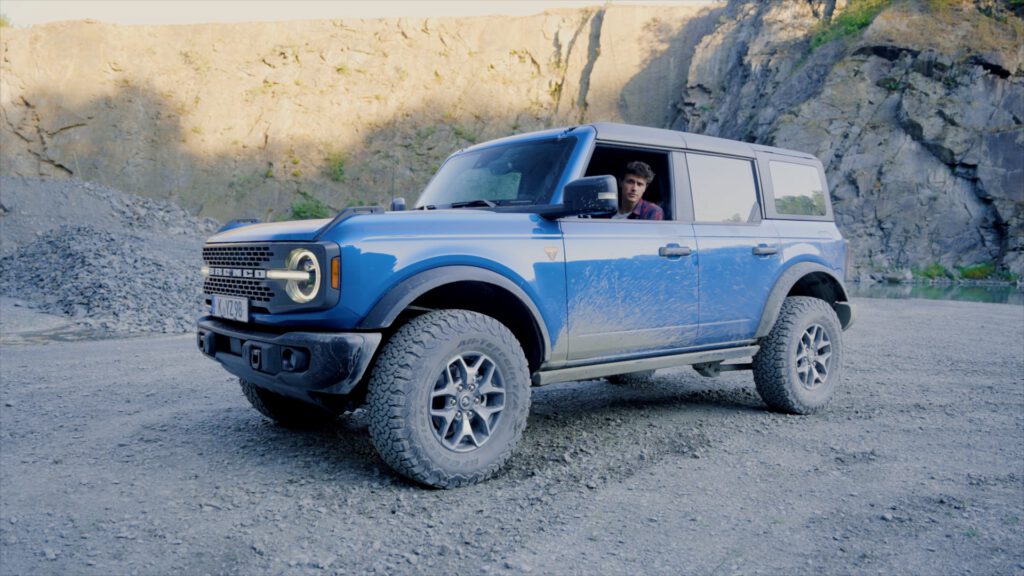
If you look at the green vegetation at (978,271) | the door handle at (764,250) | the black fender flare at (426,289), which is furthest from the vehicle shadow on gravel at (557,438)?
the green vegetation at (978,271)

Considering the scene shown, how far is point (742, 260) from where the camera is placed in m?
5.04

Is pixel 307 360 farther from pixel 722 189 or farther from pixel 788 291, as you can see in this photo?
pixel 788 291

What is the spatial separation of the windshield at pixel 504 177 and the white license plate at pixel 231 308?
1.48 meters

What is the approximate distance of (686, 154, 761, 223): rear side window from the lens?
4953 mm

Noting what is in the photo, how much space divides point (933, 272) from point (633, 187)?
28452 mm

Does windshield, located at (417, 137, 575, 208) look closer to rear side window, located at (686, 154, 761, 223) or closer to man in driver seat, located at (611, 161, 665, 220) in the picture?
man in driver seat, located at (611, 161, 665, 220)

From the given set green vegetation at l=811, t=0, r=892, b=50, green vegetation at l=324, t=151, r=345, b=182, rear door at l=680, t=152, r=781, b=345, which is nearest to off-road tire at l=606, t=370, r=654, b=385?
rear door at l=680, t=152, r=781, b=345

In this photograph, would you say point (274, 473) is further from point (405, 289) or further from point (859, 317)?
point (859, 317)

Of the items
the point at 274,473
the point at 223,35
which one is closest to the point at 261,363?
the point at 274,473

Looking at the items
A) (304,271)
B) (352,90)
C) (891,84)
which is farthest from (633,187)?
(352,90)

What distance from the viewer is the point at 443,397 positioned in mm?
3660

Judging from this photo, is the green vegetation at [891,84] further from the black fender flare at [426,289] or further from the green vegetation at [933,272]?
the black fender flare at [426,289]

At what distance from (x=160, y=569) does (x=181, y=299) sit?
1167 centimetres

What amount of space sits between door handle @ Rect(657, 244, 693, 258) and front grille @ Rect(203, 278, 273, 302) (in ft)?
7.91
